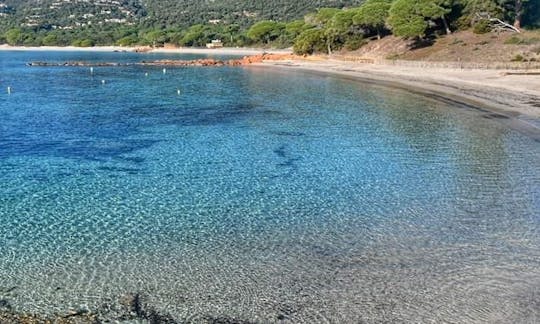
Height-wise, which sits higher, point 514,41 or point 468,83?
point 514,41

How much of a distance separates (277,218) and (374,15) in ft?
283

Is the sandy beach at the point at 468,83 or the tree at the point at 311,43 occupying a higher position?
the tree at the point at 311,43

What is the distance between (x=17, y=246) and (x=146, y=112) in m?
27.4

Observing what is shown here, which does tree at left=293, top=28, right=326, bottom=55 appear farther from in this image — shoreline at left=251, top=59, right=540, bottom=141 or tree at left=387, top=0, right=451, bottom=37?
shoreline at left=251, top=59, right=540, bottom=141

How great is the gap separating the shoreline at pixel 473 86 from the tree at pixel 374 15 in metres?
22.4

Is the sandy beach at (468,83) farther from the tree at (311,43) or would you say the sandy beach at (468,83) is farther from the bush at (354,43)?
the tree at (311,43)

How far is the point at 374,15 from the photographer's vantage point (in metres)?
97.1

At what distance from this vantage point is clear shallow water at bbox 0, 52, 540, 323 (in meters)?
12.2

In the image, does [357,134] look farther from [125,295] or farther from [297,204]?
[125,295]

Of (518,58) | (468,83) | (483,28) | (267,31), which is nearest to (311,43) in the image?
(483,28)

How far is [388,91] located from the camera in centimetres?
5109

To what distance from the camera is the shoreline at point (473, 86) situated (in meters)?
34.7

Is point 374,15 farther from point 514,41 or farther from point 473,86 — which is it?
point 473,86

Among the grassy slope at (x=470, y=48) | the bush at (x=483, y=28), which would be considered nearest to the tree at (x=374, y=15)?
the grassy slope at (x=470, y=48)
